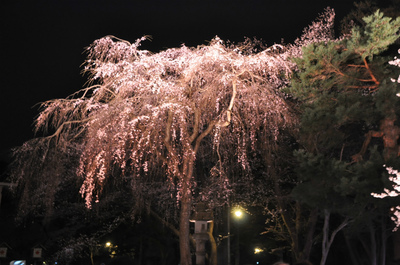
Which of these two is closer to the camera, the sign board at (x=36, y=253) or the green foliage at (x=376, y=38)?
the green foliage at (x=376, y=38)

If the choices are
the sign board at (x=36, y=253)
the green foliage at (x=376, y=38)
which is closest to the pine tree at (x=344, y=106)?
the green foliage at (x=376, y=38)

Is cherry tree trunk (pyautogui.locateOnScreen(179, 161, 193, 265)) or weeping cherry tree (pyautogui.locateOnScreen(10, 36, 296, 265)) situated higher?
weeping cherry tree (pyautogui.locateOnScreen(10, 36, 296, 265))

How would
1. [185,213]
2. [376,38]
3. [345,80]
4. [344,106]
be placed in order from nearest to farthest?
1. [344,106]
2. [376,38]
3. [345,80]
4. [185,213]

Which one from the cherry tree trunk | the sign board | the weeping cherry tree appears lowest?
the sign board

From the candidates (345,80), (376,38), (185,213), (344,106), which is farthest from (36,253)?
(376,38)

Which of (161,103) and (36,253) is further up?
(161,103)

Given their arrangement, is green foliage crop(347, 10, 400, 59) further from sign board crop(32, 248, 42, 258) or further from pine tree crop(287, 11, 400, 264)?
sign board crop(32, 248, 42, 258)

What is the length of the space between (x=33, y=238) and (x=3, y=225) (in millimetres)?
1711

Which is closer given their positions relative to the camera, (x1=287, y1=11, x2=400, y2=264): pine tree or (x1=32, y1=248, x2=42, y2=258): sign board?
(x1=287, y1=11, x2=400, y2=264): pine tree

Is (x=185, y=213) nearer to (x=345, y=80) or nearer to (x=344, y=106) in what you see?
(x=344, y=106)

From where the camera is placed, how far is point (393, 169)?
1010cm

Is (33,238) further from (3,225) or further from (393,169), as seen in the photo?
(393,169)

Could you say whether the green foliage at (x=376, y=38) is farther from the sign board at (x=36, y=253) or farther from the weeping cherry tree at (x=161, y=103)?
the sign board at (x=36, y=253)

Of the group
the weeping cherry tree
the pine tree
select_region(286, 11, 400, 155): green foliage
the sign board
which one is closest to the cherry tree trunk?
the weeping cherry tree
